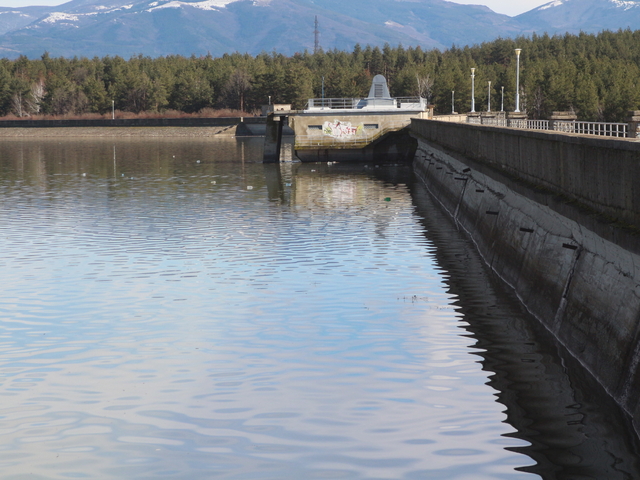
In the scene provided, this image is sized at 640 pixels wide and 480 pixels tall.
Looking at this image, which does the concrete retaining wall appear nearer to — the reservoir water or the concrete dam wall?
the concrete dam wall

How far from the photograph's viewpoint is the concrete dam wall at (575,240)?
1416 cm

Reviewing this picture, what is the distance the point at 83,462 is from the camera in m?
12.1

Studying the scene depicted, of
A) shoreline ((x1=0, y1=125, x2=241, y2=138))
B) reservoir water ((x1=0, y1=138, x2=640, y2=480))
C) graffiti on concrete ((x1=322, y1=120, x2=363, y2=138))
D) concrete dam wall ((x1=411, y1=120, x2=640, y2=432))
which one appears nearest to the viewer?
reservoir water ((x1=0, y1=138, x2=640, y2=480))

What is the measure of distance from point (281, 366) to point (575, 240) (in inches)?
257

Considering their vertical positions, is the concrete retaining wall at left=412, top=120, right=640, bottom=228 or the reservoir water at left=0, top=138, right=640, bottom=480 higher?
the concrete retaining wall at left=412, top=120, right=640, bottom=228

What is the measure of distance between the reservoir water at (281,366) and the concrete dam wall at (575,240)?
0.53 m

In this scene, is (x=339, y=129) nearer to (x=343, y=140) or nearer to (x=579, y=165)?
(x=343, y=140)

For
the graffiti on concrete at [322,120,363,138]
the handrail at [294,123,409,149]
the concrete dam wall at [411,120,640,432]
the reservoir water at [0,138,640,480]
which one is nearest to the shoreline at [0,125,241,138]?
the handrail at [294,123,409,149]

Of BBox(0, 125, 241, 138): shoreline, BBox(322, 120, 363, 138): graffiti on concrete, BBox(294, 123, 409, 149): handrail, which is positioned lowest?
BBox(294, 123, 409, 149): handrail

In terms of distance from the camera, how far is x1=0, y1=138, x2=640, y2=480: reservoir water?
12297 mm

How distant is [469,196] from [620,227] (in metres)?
21.8

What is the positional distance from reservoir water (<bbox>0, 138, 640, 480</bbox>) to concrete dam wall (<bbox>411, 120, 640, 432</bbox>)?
53 cm

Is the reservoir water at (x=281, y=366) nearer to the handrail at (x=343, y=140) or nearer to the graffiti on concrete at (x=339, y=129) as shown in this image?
the graffiti on concrete at (x=339, y=129)

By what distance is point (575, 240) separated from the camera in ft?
59.7
